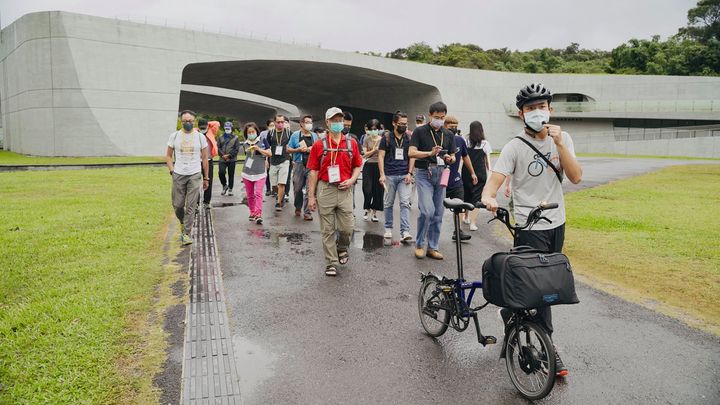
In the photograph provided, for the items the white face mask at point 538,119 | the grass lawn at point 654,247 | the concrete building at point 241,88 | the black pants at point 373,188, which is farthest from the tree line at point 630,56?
the white face mask at point 538,119

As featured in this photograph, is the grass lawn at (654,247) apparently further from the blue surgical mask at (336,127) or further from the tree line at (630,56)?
the tree line at (630,56)

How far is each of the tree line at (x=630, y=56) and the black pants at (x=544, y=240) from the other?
198ft

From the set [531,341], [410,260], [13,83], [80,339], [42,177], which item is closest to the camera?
[531,341]

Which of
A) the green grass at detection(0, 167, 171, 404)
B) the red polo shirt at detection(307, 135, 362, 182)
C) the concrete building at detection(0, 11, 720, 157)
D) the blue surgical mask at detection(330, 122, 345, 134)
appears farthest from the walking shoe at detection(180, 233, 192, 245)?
the concrete building at detection(0, 11, 720, 157)

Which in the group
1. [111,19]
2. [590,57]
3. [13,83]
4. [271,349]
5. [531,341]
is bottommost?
[271,349]

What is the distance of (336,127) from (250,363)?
10.8ft

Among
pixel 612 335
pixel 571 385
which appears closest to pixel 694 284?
pixel 612 335

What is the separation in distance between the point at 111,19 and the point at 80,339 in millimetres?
28761

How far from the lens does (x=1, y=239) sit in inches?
282

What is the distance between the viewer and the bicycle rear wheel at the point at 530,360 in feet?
9.71

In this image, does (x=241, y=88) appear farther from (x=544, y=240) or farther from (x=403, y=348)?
(x=544, y=240)

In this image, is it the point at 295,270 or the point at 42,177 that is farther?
the point at 42,177

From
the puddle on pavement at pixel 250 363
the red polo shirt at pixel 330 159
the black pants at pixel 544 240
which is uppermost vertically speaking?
the red polo shirt at pixel 330 159

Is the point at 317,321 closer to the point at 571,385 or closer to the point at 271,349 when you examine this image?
the point at 271,349
